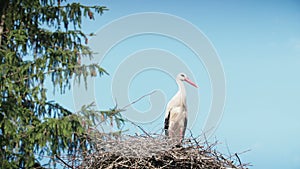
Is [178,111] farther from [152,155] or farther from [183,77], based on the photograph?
[152,155]

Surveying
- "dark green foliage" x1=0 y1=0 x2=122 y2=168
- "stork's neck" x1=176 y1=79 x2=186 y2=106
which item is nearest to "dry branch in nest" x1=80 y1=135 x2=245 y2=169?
"stork's neck" x1=176 y1=79 x2=186 y2=106

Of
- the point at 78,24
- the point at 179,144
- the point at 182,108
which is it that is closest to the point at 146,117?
the point at 179,144

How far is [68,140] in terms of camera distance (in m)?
9.02

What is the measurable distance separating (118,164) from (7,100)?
5.56 meters

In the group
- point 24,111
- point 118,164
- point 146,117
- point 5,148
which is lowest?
point 118,164

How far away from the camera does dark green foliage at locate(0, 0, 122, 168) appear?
8.62 metres

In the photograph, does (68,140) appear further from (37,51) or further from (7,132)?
(37,51)

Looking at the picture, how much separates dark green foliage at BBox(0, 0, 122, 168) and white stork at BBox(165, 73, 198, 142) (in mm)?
2781

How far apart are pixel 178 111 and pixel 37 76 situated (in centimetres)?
435

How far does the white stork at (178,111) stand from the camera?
551cm

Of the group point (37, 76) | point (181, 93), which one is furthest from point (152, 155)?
point (37, 76)

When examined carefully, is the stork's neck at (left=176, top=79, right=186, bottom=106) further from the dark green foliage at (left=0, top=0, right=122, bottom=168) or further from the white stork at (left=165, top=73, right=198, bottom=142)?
the dark green foliage at (left=0, top=0, right=122, bottom=168)

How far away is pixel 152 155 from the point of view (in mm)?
3803

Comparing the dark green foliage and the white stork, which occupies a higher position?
the dark green foliage
